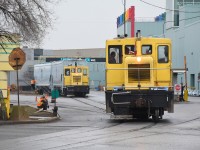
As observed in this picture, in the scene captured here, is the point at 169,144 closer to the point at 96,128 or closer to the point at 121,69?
the point at 96,128

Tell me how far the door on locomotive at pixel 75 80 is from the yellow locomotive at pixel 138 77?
28467 millimetres

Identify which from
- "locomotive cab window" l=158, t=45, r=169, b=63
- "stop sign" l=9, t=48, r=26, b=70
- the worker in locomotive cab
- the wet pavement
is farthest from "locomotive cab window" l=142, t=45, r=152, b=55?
"stop sign" l=9, t=48, r=26, b=70

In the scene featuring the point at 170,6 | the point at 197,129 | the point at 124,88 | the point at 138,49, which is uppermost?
the point at 170,6

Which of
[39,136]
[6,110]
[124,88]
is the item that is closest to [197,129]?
[124,88]

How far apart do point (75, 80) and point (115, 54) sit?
29075mm

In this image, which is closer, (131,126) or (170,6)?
(131,126)

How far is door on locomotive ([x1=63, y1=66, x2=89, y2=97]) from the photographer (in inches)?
2035

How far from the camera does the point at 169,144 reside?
1406 cm

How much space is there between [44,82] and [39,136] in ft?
156

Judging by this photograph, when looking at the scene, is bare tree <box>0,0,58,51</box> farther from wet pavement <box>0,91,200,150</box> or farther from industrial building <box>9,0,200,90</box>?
industrial building <box>9,0,200,90</box>

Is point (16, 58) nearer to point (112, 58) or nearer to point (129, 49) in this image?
point (112, 58)

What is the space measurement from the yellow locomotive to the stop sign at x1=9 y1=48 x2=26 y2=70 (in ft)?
12.9

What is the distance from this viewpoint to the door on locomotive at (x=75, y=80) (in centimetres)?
5169

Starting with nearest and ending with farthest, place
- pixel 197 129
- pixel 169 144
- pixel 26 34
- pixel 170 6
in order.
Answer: pixel 169 144 → pixel 197 129 → pixel 26 34 → pixel 170 6
